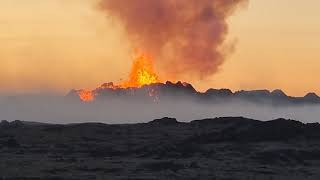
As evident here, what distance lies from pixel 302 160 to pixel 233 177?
4862cm

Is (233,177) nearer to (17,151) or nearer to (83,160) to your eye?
(83,160)

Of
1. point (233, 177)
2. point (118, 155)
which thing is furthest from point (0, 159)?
point (233, 177)

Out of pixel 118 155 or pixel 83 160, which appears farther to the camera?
pixel 118 155

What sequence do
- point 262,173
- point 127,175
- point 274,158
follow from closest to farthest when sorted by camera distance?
point 127,175 → point 262,173 → point 274,158

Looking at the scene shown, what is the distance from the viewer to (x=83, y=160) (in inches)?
6373

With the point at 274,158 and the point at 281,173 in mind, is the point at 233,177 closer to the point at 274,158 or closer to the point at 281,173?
the point at 281,173

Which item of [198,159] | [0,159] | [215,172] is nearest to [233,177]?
[215,172]

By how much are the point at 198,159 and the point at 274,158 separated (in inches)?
722

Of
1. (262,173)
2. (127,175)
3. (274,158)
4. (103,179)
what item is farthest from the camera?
(274,158)

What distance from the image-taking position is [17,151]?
187 meters

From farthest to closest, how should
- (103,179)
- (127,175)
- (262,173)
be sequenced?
(262,173) < (127,175) < (103,179)

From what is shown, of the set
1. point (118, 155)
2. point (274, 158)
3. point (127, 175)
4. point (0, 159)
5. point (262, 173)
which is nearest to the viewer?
point (127, 175)

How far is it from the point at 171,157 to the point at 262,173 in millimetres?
35180

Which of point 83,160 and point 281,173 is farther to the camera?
point 83,160
